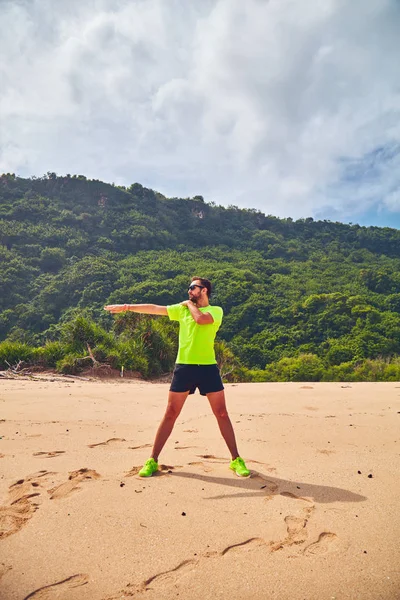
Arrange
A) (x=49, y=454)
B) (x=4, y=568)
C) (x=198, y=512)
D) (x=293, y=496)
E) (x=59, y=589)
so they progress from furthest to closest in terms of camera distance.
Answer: (x=49, y=454)
(x=293, y=496)
(x=198, y=512)
(x=4, y=568)
(x=59, y=589)

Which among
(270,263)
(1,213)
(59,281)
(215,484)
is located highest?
(1,213)

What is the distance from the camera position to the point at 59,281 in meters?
52.4

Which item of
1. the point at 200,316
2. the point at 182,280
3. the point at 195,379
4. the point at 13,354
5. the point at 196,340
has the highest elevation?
the point at 182,280

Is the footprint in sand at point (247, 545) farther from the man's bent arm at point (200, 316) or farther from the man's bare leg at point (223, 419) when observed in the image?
the man's bent arm at point (200, 316)

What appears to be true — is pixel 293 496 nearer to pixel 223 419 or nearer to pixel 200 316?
pixel 223 419

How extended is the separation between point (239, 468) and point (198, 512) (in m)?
0.78

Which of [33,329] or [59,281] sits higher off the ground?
[59,281]

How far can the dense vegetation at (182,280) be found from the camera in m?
14.0

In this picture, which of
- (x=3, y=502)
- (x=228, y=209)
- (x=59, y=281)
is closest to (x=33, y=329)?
(x=59, y=281)

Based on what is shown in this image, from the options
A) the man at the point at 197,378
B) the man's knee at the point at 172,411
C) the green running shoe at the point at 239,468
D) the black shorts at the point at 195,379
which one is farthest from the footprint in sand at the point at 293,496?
the man's knee at the point at 172,411

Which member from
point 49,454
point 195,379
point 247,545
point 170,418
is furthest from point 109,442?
point 247,545

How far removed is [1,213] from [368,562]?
7961 cm

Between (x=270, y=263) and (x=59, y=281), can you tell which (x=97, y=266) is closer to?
(x=59, y=281)

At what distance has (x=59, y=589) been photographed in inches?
68.9
